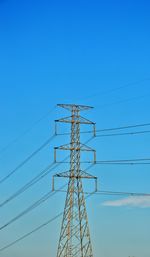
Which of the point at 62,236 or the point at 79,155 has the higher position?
the point at 79,155

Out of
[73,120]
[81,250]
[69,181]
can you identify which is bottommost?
[81,250]

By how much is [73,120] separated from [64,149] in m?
3.11

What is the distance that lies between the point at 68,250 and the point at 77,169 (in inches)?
324

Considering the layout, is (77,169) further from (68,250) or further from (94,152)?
(68,250)

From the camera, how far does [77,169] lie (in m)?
88.2

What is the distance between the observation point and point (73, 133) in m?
88.6

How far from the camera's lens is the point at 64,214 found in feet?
290

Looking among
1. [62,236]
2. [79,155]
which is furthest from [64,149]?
[62,236]

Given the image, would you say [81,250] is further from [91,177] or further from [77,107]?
[77,107]

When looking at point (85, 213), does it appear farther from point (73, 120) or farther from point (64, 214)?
point (73, 120)

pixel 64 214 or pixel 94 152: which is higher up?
pixel 94 152

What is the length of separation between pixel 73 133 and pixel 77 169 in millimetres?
3701

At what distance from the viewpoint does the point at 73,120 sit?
291 feet

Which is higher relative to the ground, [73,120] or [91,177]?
[73,120]
